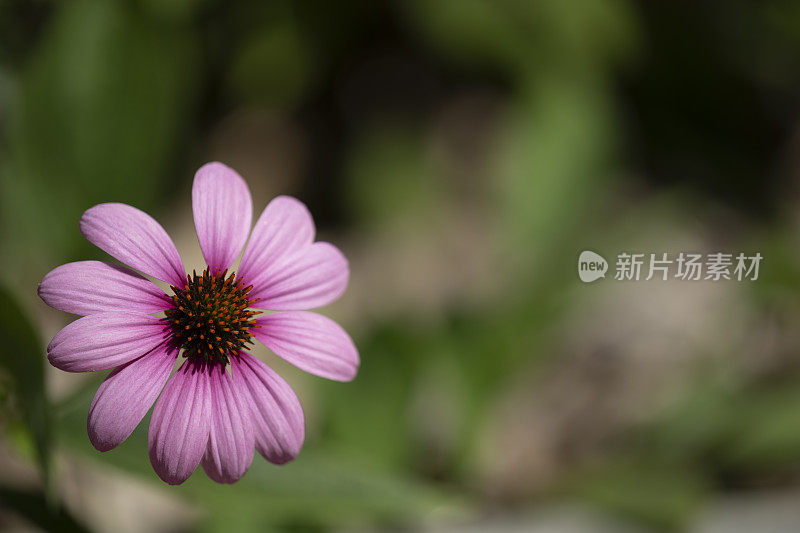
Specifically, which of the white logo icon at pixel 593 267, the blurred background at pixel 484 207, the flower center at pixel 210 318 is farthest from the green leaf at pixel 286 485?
the white logo icon at pixel 593 267

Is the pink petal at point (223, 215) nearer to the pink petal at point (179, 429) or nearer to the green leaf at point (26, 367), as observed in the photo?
the pink petal at point (179, 429)

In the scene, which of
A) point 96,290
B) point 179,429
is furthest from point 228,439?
point 96,290

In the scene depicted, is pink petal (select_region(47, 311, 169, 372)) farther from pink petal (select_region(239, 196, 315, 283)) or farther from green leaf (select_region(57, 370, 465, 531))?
green leaf (select_region(57, 370, 465, 531))

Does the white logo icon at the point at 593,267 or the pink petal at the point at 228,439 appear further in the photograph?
the white logo icon at the point at 593,267

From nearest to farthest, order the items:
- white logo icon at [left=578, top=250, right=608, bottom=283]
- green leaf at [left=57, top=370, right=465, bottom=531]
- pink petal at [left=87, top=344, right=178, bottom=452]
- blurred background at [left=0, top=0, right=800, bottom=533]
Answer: pink petal at [left=87, top=344, right=178, bottom=452]
green leaf at [left=57, top=370, right=465, bottom=531]
blurred background at [left=0, top=0, right=800, bottom=533]
white logo icon at [left=578, top=250, right=608, bottom=283]

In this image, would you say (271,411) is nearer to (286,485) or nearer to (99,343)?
(99,343)

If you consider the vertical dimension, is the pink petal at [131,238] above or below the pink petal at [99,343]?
above

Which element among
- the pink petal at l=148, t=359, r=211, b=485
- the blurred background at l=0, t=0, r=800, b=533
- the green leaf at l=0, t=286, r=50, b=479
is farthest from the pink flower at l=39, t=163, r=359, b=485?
the blurred background at l=0, t=0, r=800, b=533

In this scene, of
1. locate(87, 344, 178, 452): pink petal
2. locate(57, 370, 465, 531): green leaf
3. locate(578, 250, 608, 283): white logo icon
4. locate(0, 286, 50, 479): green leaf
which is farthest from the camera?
locate(578, 250, 608, 283): white logo icon
